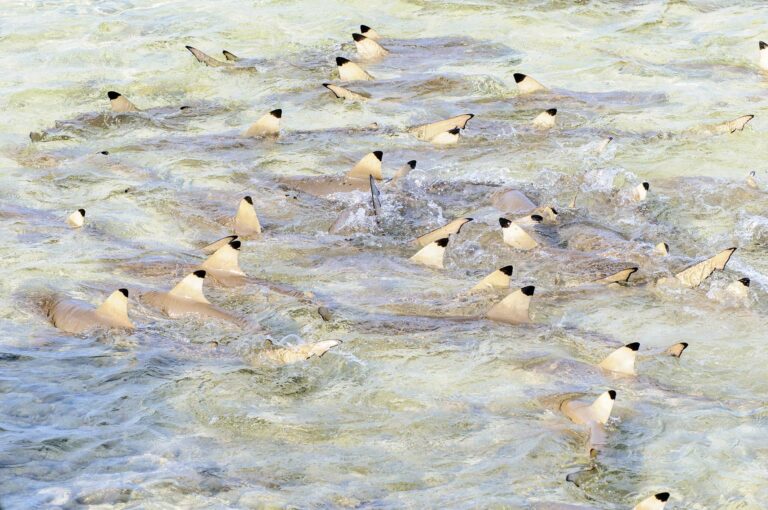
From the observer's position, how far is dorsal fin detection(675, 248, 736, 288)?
20.8 ft

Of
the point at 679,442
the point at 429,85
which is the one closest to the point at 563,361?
the point at 679,442

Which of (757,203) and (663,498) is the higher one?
(663,498)

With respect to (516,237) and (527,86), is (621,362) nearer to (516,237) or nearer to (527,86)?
(516,237)

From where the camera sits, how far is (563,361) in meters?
5.45

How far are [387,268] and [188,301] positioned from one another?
4.39 ft

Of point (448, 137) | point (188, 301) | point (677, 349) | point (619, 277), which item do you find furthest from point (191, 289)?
point (448, 137)

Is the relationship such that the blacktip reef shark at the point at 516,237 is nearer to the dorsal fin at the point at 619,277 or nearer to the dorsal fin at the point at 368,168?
the dorsal fin at the point at 619,277

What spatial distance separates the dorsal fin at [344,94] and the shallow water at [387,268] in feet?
0.45

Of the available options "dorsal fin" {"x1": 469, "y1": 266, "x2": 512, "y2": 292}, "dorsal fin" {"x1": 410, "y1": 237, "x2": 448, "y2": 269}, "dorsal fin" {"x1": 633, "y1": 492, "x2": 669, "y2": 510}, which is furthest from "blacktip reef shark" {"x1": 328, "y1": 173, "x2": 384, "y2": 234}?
"dorsal fin" {"x1": 633, "y1": 492, "x2": 669, "y2": 510}

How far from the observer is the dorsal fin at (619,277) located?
6449 mm

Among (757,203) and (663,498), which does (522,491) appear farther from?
(757,203)

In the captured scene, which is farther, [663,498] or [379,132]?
[379,132]

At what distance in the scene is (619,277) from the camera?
21.2 ft

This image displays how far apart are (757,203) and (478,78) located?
372cm
